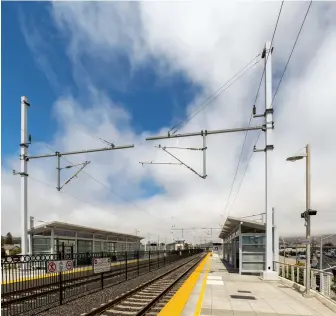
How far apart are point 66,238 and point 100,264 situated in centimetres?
1372

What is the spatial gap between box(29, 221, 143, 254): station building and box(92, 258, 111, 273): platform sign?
165 inches

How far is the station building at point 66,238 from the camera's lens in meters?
24.5

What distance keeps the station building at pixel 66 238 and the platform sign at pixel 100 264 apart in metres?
4.18

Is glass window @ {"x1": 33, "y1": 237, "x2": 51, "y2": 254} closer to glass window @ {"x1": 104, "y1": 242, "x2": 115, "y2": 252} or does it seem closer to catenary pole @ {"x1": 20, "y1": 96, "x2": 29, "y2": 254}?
catenary pole @ {"x1": 20, "y1": 96, "x2": 29, "y2": 254}

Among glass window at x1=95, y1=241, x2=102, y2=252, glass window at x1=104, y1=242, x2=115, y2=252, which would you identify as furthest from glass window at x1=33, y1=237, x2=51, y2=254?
glass window at x1=104, y1=242, x2=115, y2=252

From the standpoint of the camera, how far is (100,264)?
14227mm

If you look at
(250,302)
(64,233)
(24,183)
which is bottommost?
(64,233)

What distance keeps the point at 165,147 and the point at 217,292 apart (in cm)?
711

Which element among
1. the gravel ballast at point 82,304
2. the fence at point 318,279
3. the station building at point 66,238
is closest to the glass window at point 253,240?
the fence at point 318,279

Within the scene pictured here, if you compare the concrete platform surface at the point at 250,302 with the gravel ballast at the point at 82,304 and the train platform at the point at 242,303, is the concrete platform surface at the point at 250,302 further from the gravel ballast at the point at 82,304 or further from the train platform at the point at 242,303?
the gravel ballast at the point at 82,304

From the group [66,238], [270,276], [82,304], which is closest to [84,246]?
[66,238]

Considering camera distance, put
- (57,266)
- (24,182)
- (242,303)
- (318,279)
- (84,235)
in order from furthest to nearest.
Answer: (84,235)
(24,182)
(318,279)
(57,266)
(242,303)

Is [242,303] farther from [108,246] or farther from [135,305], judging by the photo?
[108,246]

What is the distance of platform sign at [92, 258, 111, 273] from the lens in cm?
1364
